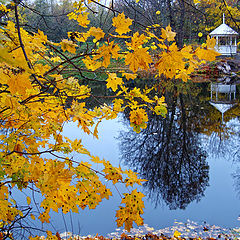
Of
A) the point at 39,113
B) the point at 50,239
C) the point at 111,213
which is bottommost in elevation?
the point at 50,239

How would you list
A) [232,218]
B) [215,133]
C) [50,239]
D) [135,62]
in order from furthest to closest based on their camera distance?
[215,133] < [232,218] < [50,239] < [135,62]

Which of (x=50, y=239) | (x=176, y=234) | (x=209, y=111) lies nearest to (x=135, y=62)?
(x=50, y=239)

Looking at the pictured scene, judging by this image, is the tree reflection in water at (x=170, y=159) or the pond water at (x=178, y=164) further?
the tree reflection in water at (x=170, y=159)

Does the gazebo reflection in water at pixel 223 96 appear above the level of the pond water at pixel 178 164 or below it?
above

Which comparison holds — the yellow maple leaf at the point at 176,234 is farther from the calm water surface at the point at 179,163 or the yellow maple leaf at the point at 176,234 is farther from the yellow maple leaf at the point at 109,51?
the yellow maple leaf at the point at 109,51

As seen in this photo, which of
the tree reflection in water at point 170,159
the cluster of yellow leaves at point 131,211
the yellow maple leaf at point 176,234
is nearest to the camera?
the cluster of yellow leaves at point 131,211

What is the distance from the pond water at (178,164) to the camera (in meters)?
3.98

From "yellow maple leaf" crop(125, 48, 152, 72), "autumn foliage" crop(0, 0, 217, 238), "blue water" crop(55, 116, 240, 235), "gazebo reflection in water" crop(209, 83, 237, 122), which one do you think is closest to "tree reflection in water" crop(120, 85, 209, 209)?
"blue water" crop(55, 116, 240, 235)

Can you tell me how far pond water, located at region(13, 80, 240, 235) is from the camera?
13.1ft

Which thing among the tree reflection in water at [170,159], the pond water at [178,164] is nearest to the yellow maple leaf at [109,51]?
the pond water at [178,164]

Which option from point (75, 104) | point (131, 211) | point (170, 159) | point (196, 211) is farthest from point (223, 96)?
point (131, 211)

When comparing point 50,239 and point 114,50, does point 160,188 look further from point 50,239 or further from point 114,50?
point 114,50

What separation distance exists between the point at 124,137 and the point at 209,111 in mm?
3153

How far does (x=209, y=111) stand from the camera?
8719 mm
